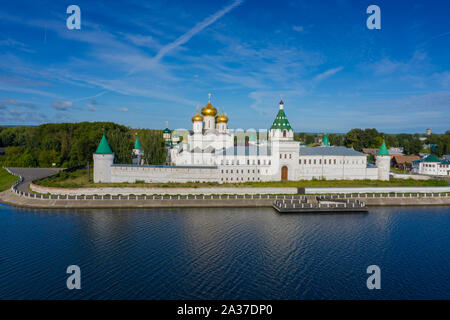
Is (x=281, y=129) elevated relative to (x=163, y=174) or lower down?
elevated

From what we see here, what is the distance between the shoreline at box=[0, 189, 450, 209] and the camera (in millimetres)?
25312

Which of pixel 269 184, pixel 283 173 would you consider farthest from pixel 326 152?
pixel 269 184

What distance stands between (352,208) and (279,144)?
404 inches

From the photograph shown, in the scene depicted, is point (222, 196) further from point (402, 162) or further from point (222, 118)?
point (402, 162)

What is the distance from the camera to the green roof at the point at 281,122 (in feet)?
108

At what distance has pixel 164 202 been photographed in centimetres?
2591

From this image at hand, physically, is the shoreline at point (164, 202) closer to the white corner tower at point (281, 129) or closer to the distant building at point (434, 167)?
the white corner tower at point (281, 129)

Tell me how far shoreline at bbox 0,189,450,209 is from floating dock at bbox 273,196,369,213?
54.0 inches

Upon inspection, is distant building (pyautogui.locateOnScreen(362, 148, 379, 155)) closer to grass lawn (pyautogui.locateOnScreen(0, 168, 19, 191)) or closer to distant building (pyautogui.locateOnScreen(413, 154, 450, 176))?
distant building (pyautogui.locateOnScreen(413, 154, 450, 176))

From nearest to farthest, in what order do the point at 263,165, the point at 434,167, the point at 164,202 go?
1. the point at 164,202
2. the point at 263,165
3. the point at 434,167

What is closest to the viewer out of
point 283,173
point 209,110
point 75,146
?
point 283,173

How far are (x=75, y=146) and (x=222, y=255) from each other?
37749mm
